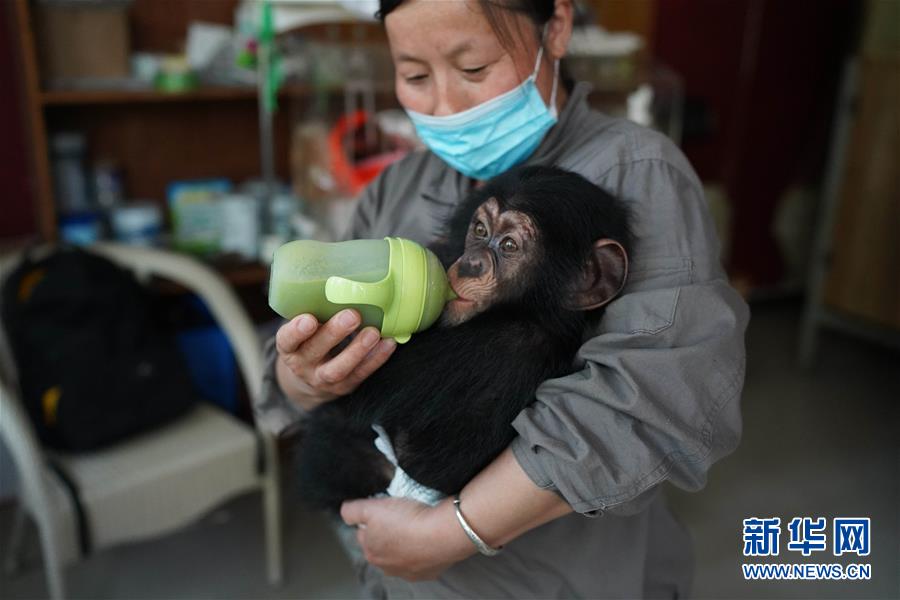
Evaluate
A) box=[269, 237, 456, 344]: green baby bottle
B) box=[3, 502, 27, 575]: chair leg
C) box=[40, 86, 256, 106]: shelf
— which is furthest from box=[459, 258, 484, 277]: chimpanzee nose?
box=[3, 502, 27, 575]: chair leg

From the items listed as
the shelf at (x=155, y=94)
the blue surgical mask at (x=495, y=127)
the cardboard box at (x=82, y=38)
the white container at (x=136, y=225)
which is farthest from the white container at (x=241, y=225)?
the blue surgical mask at (x=495, y=127)

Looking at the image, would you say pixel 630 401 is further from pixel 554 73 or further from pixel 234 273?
pixel 234 273

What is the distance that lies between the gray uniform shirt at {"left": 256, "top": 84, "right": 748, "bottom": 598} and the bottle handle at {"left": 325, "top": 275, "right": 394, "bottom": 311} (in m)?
0.22

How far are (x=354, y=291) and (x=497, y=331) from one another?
270mm

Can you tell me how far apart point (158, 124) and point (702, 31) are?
2.61 metres

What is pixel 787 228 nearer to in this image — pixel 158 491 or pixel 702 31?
A: pixel 702 31

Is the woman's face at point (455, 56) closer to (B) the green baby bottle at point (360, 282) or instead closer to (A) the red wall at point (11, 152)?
(B) the green baby bottle at point (360, 282)

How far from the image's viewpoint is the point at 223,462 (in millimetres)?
2102

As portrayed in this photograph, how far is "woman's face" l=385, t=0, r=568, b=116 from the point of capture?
100 cm

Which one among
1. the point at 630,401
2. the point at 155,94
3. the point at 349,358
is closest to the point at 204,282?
Result: the point at 155,94

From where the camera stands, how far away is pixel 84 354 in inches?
79.6

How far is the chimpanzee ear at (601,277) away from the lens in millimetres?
975

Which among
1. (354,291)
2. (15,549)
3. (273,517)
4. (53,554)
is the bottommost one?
(15,549)

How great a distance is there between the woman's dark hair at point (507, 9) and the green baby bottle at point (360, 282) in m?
0.33
